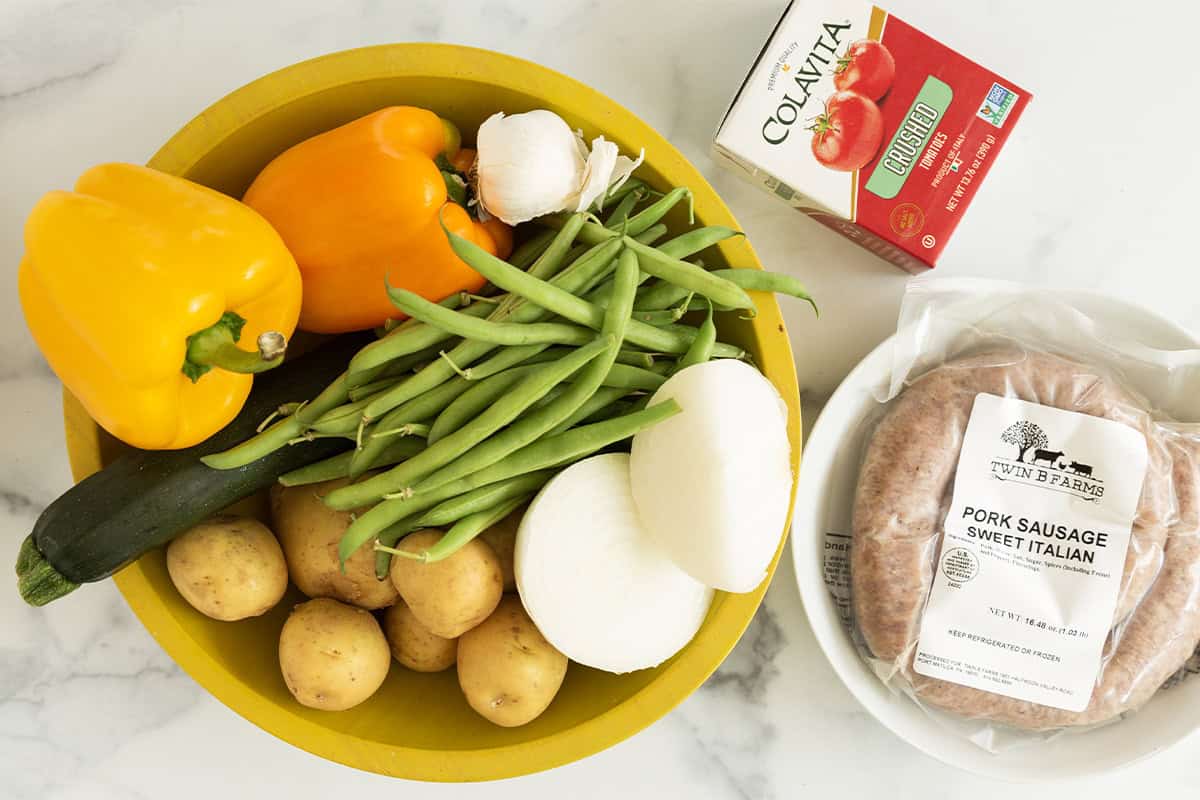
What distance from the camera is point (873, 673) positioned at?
1335 millimetres

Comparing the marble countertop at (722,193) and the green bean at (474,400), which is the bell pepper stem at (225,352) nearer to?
the green bean at (474,400)

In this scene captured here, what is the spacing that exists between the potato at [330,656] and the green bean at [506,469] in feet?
0.35

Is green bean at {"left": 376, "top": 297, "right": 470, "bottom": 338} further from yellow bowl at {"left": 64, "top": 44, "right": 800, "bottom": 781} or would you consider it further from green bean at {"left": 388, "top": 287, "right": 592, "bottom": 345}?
yellow bowl at {"left": 64, "top": 44, "right": 800, "bottom": 781}

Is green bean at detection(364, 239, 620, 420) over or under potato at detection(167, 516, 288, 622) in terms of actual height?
over

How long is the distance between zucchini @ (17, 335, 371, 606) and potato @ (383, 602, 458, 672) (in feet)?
0.80

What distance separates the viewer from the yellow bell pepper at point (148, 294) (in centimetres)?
99

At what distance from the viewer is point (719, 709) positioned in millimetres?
1428

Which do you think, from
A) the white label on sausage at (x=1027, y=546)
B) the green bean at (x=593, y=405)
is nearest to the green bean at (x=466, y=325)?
the green bean at (x=593, y=405)

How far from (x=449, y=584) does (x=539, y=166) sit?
0.51 metres

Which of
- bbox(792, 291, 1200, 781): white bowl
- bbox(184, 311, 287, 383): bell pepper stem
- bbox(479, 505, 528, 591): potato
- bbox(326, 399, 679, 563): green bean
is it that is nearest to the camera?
bbox(184, 311, 287, 383): bell pepper stem

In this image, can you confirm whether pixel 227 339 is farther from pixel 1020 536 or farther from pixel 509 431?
pixel 1020 536

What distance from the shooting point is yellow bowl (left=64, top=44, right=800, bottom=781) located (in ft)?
3.67

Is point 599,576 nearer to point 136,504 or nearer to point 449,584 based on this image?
point 449,584

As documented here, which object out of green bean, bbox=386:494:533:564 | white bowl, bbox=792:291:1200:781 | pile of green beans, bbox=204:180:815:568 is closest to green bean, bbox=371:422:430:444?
pile of green beans, bbox=204:180:815:568
